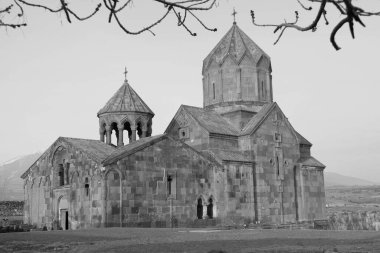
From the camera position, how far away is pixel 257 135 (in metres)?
25.3

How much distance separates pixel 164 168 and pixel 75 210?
14.2ft

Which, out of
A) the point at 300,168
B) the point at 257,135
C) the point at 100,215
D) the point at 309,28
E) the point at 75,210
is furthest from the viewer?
the point at 300,168

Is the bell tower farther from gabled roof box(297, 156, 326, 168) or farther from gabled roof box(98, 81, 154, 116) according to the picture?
gabled roof box(297, 156, 326, 168)

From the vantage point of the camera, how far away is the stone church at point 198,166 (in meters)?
20.1

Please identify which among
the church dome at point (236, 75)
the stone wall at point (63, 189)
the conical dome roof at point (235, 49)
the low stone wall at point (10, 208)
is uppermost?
the conical dome roof at point (235, 49)

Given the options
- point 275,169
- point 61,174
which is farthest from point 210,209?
point 61,174

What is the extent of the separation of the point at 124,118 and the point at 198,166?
5.06 m

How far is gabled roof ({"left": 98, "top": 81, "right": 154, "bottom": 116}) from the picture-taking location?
2522 cm

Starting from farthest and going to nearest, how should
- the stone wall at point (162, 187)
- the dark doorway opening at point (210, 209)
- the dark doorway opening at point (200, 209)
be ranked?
the dark doorway opening at point (210, 209)
the dark doorway opening at point (200, 209)
the stone wall at point (162, 187)

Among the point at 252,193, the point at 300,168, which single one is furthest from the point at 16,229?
the point at 300,168

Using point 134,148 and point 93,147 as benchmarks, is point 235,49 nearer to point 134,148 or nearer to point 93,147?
point 134,148

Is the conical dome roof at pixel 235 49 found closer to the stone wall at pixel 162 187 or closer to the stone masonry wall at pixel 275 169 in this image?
the stone masonry wall at pixel 275 169

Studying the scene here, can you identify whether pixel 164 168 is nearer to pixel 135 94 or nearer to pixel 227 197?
pixel 227 197

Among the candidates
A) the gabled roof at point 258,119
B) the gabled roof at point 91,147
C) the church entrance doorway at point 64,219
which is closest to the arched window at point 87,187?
the gabled roof at point 91,147
